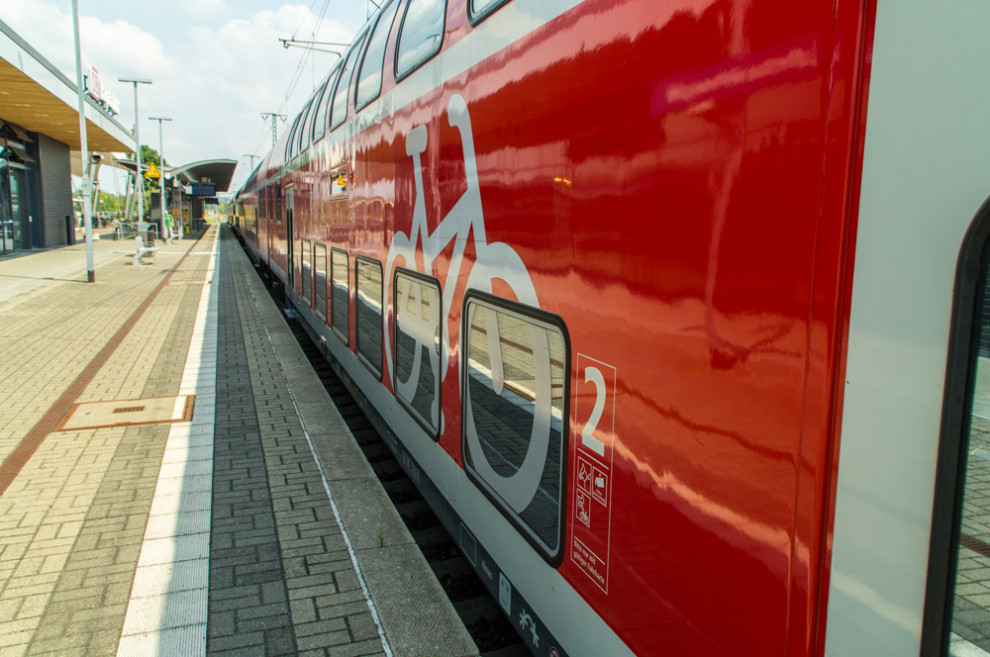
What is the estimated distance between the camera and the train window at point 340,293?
6559mm

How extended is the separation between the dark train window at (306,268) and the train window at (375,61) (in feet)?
12.4

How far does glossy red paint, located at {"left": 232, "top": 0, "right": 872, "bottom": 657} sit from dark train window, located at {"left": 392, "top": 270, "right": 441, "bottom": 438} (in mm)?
1338

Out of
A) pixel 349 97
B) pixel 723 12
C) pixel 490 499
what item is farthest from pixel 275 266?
pixel 723 12

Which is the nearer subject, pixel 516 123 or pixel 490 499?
pixel 516 123

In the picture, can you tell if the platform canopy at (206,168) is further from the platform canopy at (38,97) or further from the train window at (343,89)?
the train window at (343,89)

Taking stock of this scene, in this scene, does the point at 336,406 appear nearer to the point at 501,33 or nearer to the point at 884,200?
the point at 501,33

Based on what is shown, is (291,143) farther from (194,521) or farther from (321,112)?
(194,521)

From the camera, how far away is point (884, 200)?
4.13 feet

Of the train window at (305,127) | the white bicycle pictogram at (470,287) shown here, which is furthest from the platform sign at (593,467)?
the train window at (305,127)

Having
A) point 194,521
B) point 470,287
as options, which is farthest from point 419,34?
point 194,521

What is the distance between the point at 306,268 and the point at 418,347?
6193 millimetres

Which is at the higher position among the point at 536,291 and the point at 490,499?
the point at 536,291

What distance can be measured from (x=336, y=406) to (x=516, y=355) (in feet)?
17.0

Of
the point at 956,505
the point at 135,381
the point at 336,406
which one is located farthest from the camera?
the point at 135,381
